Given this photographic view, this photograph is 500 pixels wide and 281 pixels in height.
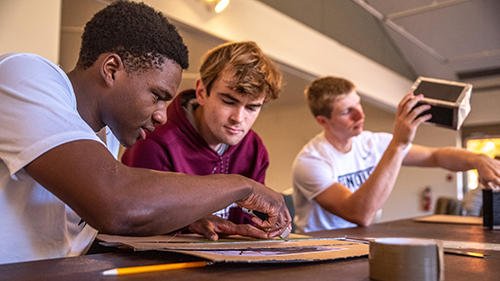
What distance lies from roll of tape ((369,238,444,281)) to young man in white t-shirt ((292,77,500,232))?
3.26ft

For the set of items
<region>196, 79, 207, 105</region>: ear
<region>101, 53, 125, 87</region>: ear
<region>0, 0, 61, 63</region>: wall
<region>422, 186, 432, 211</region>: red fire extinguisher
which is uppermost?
<region>0, 0, 61, 63</region>: wall

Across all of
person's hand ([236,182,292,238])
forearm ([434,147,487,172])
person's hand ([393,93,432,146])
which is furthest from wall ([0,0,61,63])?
forearm ([434,147,487,172])

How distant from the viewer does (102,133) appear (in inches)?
38.4

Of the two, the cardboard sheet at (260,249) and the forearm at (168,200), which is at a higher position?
the forearm at (168,200)

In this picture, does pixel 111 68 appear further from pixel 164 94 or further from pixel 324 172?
pixel 324 172

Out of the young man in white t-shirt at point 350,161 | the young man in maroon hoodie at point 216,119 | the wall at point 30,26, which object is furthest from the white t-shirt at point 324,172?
the wall at point 30,26

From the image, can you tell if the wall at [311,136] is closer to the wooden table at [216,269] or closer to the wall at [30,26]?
the wall at [30,26]

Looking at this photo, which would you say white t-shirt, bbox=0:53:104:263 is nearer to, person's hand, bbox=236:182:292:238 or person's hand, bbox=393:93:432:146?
person's hand, bbox=236:182:292:238

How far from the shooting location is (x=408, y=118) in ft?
4.93

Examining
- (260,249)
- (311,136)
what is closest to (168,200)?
(260,249)

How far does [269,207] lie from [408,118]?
0.94 m

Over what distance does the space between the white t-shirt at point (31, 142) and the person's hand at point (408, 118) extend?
1225 millimetres

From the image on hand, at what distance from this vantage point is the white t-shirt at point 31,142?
0.58 m

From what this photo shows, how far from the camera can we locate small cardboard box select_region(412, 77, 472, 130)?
1.41 metres
